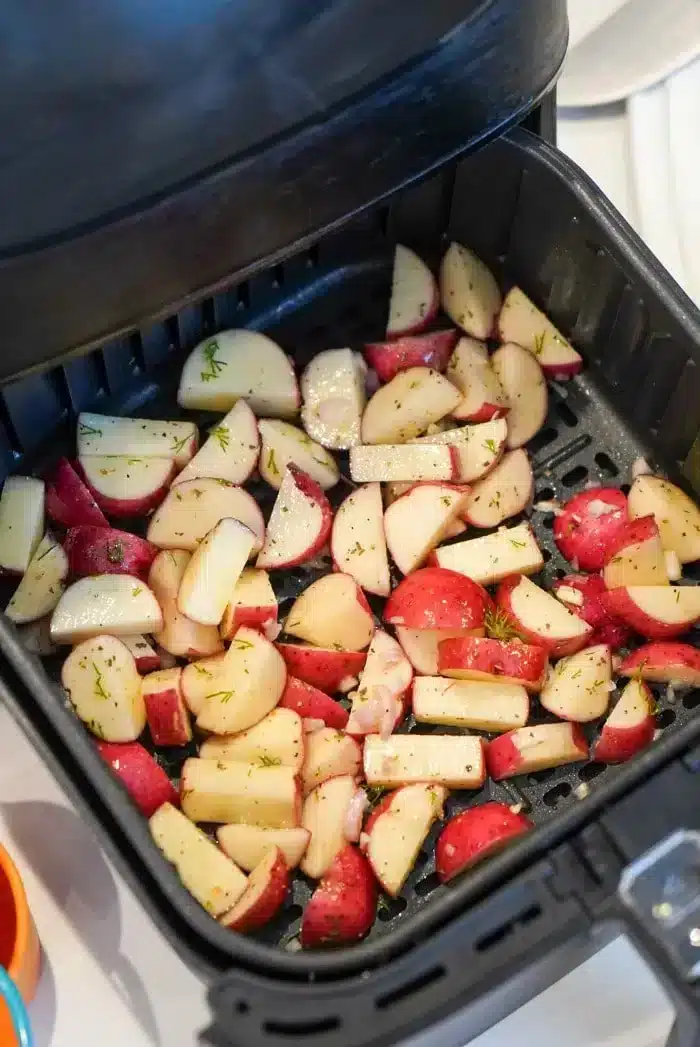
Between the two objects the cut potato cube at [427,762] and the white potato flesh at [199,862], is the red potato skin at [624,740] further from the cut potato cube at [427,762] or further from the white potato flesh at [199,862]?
A: the white potato flesh at [199,862]

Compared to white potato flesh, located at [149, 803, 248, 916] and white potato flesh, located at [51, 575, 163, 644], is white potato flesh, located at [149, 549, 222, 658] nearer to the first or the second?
white potato flesh, located at [51, 575, 163, 644]

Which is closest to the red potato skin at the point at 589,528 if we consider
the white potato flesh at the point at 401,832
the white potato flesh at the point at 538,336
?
the white potato flesh at the point at 538,336

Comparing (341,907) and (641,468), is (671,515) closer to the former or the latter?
(641,468)

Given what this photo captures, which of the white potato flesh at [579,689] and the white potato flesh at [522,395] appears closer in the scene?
the white potato flesh at [579,689]

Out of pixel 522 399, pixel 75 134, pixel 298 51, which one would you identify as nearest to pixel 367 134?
pixel 298 51

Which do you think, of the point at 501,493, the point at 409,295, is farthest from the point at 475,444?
the point at 409,295

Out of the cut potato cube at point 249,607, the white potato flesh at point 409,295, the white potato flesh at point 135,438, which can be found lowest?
the cut potato cube at point 249,607

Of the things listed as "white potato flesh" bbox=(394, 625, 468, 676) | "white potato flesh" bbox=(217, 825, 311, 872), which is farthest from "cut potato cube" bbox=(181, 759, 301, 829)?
"white potato flesh" bbox=(394, 625, 468, 676)
